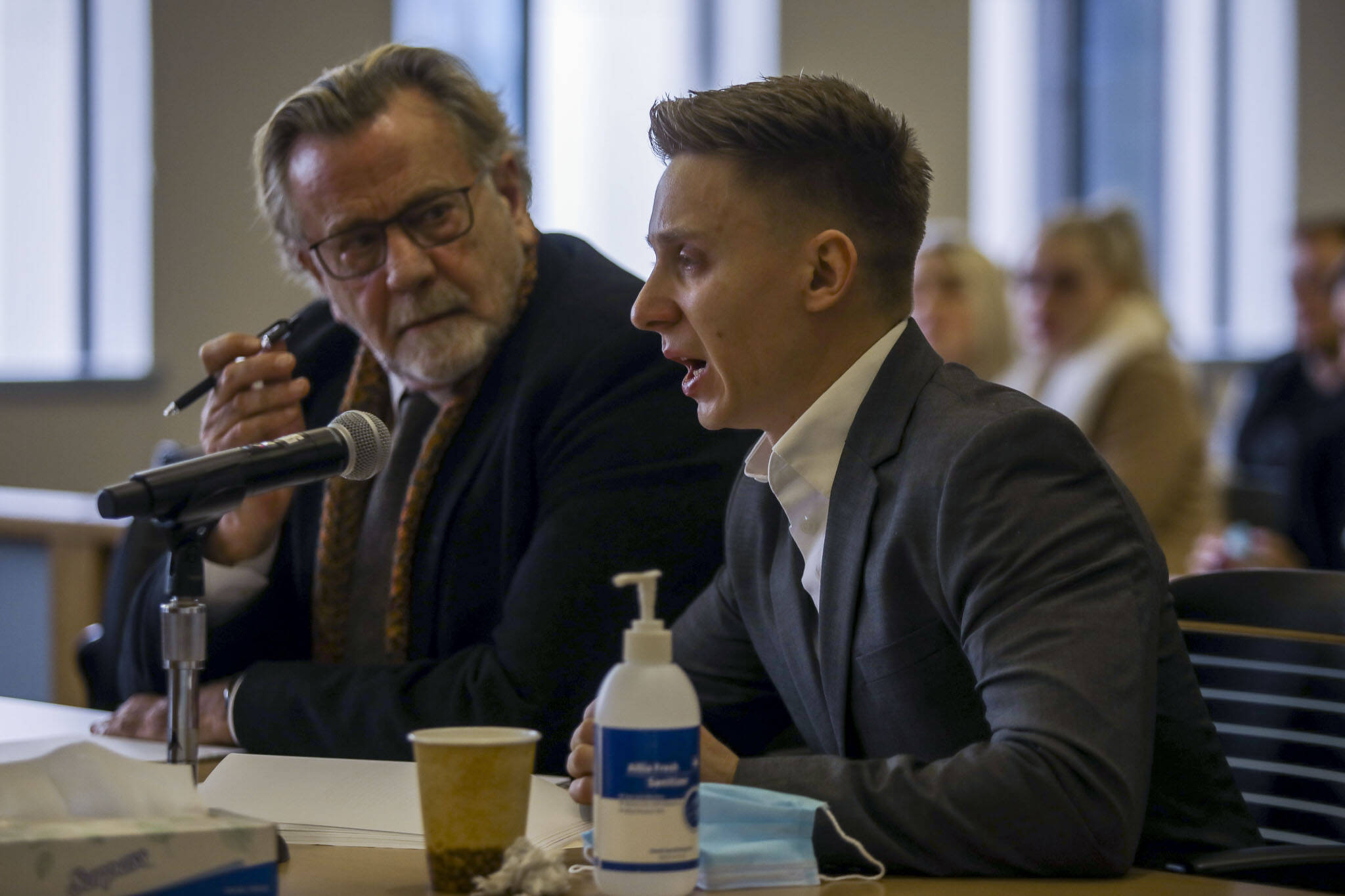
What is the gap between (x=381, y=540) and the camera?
1986 mm

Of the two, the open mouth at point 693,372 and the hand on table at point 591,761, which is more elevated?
the open mouth at point 693,372

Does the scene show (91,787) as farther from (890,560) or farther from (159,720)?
(159,720)

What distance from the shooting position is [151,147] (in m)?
4.61

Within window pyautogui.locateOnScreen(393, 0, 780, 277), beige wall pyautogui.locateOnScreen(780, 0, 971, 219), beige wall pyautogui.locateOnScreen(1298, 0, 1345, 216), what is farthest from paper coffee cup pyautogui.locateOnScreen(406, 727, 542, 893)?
beige wall pyautogui.locateOnScreen(1298, 0, 1345, 216)

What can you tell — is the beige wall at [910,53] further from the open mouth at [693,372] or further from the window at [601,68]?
the open mouth at [693,372]

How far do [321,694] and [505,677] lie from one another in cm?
22

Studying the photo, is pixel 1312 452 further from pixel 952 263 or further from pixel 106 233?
pixel 106 233

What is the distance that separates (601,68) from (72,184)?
7.21 ft

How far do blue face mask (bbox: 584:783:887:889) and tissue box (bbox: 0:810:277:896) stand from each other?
0.85ft

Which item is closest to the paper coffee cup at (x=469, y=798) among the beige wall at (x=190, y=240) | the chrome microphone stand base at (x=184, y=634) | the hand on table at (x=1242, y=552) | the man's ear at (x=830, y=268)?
the chrome microphone stand base at (x=184, y=634)

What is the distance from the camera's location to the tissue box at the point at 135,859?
87cm

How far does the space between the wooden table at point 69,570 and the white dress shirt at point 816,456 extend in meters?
1.93

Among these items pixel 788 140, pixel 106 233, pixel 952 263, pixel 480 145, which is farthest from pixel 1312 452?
pixel 106 233

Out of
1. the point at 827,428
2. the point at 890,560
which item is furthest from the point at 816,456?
the point at 890,560
